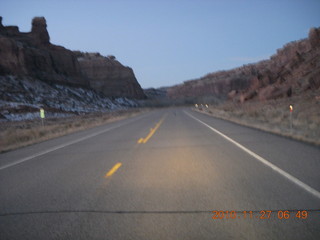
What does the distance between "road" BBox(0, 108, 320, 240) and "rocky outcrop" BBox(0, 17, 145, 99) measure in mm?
62721

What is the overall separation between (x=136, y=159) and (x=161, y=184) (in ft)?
12.1

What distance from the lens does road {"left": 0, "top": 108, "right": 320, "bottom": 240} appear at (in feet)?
16.2

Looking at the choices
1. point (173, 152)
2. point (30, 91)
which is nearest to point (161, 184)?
point (173, 152)

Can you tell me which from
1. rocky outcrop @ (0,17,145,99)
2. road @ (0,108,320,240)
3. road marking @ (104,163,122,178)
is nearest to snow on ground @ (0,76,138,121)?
rocky outcrop @ (0,17,145,99)

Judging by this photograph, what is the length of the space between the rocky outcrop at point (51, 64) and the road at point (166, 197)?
62721 mm

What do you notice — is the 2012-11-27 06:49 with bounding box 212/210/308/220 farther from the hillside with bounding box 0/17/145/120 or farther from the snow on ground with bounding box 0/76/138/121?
the hillside with bounding box 0/17/145/120

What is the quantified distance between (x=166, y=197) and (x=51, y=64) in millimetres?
83811

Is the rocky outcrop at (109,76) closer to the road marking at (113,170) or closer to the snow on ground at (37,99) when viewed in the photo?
the snow on ground at (37,99)

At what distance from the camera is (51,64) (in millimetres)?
85250

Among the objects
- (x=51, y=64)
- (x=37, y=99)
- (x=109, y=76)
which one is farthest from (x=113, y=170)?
(x=109, y=76)

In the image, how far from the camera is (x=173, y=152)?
12586 mm

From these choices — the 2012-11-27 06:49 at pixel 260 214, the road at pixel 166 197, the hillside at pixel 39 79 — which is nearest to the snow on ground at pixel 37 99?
the hillside at pixel 39 79

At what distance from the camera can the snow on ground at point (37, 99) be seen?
52031 millimetres

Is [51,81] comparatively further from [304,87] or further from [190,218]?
[190,218]
